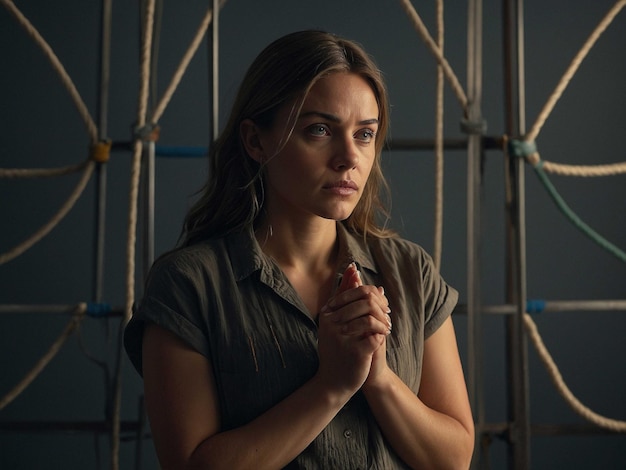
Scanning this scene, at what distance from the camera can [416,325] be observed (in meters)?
1.29

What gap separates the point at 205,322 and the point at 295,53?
40 cm

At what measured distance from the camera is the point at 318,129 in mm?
1229

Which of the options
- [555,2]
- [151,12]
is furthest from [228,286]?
[555,2]

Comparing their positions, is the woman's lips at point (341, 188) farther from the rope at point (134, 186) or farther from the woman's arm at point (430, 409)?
the rope at point (134, 186)

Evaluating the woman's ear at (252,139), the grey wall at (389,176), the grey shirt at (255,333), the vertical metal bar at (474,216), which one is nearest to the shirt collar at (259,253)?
the grey shirt at (255,333)

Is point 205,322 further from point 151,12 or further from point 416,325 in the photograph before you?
point 151,12

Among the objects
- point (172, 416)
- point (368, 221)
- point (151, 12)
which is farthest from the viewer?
point (151, 12)

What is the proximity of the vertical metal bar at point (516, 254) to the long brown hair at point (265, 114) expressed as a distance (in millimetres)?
328

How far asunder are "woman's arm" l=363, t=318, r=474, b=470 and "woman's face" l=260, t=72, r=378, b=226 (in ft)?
0.76

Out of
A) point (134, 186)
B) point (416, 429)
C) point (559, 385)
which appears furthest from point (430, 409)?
point (134, 186)

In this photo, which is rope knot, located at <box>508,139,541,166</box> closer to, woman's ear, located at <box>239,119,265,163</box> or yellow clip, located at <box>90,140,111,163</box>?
woman's ear, located at <box>239,119,265,163</box>

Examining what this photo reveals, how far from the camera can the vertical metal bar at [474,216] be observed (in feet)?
5.18

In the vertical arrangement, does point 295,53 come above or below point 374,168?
above

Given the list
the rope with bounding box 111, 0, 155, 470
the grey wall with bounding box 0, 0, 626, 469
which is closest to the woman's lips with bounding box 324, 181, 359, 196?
the rope with bounding box 111, 0, 155, 470
